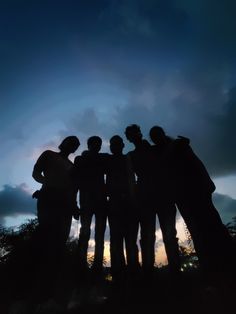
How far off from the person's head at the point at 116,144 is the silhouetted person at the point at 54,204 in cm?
100

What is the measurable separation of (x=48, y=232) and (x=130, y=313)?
2242 mm

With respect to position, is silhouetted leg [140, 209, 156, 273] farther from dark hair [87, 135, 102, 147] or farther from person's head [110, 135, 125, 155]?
dark hair [87, 135, 102, 147]

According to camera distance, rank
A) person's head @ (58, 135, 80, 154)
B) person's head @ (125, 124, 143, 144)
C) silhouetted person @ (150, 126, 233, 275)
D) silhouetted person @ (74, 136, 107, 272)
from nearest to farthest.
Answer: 1. silhouetted person @ (150, 126, 233, 275)
2. silhouetted person @ (74, 136, 107, 272)
3. person's head @ (125, 124, 143, 144)
4. person's head @ (58, 135, 80, 154)

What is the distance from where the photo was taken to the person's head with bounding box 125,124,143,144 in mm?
5923

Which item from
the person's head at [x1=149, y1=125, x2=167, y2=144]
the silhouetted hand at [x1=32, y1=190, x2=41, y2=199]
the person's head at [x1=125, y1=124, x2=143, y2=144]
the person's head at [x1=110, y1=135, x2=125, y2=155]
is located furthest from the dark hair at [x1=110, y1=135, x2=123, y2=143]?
the silhouetted hand at [x1=32, y1=190, x2=41, y2=199]

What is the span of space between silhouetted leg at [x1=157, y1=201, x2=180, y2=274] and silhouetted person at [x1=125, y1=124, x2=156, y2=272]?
0.17m

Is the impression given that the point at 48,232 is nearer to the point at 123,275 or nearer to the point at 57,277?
the point at 57,277

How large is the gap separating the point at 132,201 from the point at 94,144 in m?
1.61

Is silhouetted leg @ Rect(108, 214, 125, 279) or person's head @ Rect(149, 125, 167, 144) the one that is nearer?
silhouetted leg @ Rect(108, 214, 125, 279)

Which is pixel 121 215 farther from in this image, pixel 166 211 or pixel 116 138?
pixel 116 138

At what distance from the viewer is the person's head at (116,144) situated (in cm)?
596

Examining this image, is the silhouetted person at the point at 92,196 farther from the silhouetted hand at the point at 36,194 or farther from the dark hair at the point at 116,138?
the silhouetted hand at the point at 36,194

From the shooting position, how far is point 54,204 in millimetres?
5305

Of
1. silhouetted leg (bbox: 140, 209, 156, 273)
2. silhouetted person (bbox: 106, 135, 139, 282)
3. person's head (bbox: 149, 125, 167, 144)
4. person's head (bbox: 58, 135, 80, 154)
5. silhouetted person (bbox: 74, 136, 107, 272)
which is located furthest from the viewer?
person's head (bbox: 58, 135, 80, 154)
